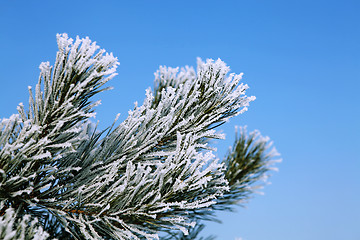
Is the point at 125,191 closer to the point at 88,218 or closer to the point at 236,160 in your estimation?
the point at 88,218

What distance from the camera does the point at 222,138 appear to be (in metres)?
1.93

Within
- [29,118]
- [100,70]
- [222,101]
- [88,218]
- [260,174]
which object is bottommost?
[88,218]

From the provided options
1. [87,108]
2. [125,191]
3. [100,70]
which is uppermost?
[100,70]

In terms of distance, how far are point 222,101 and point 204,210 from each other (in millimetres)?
1158

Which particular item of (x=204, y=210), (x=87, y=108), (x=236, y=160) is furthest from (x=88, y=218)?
(x=236, y=160)

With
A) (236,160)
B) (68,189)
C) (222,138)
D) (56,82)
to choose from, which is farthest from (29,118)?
(236,160)

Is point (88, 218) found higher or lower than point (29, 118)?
lower

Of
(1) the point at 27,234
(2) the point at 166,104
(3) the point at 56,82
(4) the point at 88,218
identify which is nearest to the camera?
(1) the point at 27,234

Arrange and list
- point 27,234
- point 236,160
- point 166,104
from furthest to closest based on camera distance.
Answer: point 236,160
point 166,104
point 27,234

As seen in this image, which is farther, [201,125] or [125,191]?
[201,125]

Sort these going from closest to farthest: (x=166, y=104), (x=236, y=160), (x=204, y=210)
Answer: (x=166, y=104)
(x=204, y=210)
(x=236, y=160)

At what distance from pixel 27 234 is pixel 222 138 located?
1.13m

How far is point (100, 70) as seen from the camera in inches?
64.8

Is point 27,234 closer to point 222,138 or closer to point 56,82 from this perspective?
point 56,82
